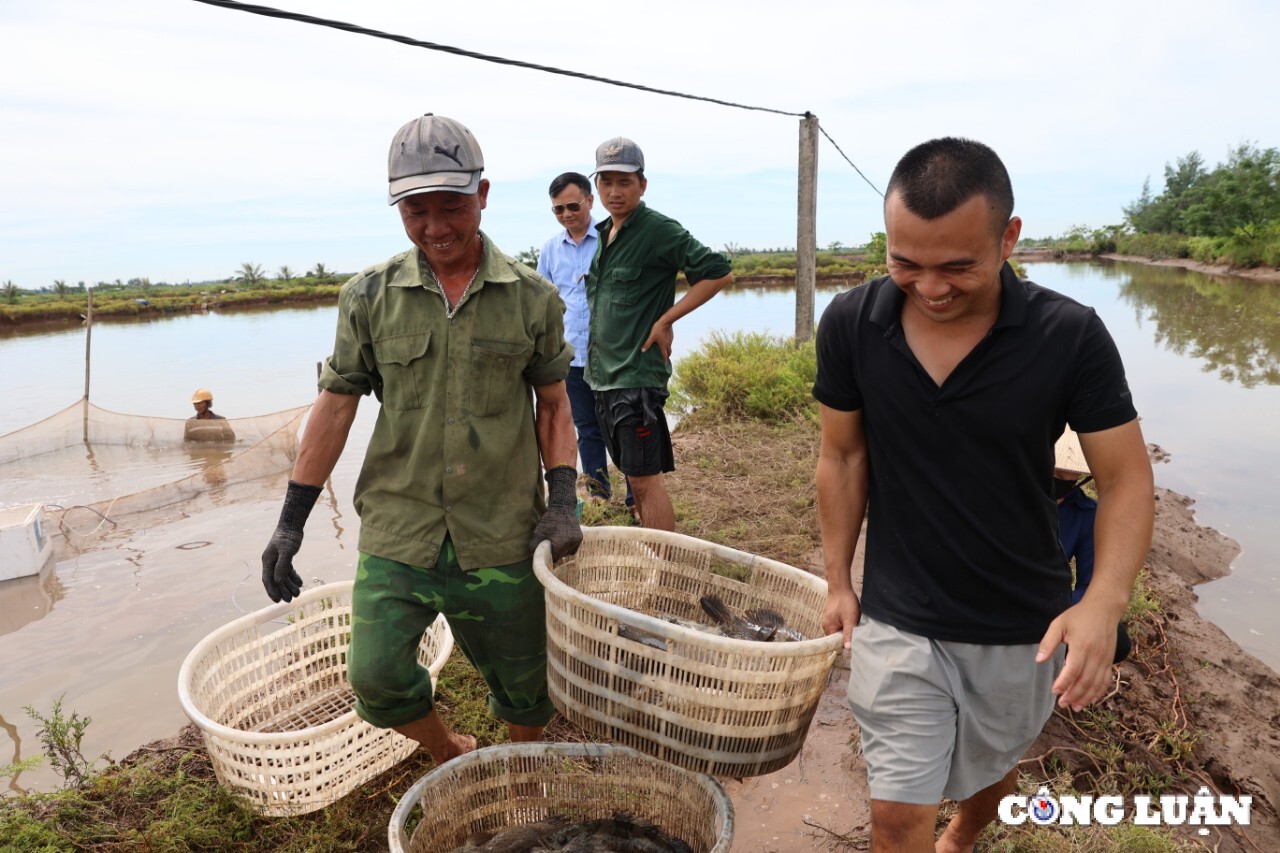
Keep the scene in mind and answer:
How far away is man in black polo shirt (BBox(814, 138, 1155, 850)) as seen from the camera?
5.24 ft

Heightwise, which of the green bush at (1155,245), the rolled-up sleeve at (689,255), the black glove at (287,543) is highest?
the green bush at (1155,245)

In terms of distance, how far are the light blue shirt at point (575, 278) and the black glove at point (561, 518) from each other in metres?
2.69

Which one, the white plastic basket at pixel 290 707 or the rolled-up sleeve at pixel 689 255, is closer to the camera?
the white plastic basket at pixel 290 707

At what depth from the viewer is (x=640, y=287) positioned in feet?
13.5

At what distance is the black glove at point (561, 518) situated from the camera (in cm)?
234

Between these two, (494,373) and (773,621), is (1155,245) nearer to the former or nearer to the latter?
(773,621)

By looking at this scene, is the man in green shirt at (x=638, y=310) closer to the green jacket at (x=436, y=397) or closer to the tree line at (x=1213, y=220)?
the green jacket at (x=436, y=397)

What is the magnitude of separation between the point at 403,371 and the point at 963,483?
1.48 metres

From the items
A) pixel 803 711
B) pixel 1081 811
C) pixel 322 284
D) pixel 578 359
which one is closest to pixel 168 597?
pixel 578 359

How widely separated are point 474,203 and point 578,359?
2909 mm

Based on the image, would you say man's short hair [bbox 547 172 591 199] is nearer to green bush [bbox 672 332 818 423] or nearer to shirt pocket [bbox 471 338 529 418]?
shirt pocket [bbox 471 338 529 418]

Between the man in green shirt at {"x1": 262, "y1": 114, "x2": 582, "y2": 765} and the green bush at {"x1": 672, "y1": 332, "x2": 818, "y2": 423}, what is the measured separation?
6.00m

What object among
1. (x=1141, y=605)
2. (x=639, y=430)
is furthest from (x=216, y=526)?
(x=1141, y=605)

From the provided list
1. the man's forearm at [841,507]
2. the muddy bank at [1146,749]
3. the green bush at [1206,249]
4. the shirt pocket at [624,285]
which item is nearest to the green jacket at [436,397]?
the man's forearm at [841,507]
